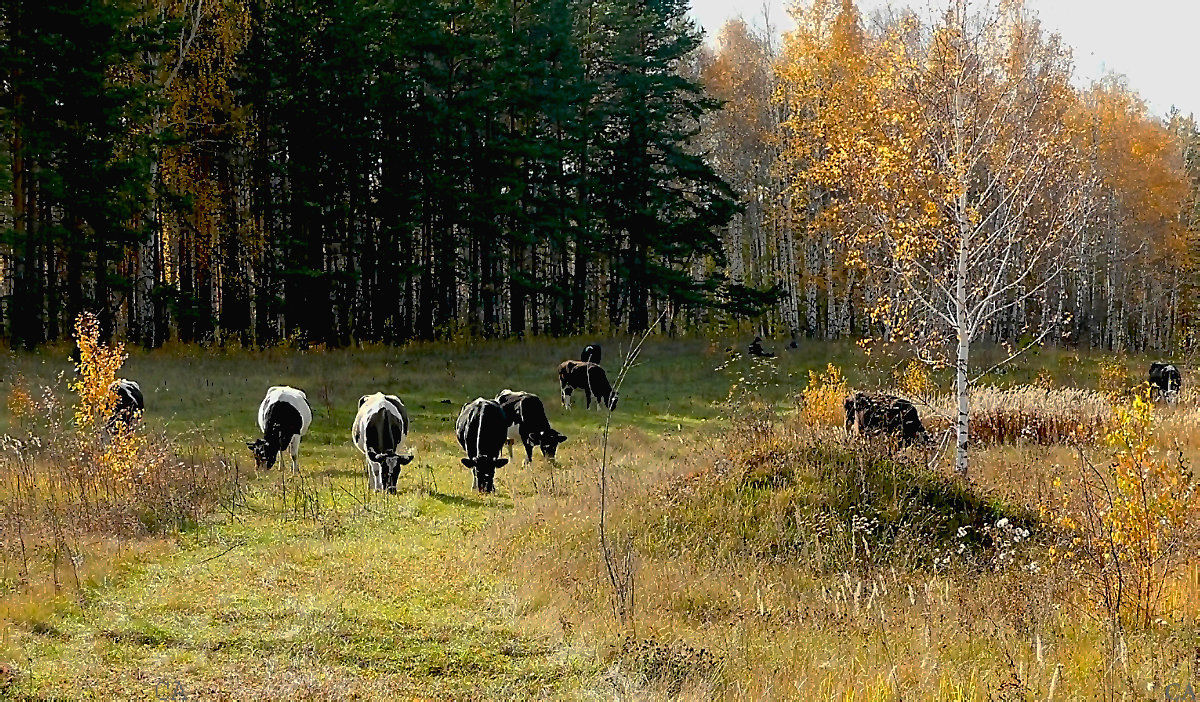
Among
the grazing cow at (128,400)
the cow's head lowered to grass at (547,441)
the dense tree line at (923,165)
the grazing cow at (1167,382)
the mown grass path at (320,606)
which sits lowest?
the mown grass path at (320,606)

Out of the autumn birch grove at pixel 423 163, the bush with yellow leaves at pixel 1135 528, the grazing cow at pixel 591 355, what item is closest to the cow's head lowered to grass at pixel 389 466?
the bush with yellow leaves at pixel 1135 528

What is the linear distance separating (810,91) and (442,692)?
30.4m

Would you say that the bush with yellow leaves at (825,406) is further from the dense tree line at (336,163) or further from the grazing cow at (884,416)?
the dense tree line at (336,163)

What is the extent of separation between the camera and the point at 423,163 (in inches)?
1283

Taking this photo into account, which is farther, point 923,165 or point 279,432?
point 279,432

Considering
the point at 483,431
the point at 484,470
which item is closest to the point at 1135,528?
the point at 484,470

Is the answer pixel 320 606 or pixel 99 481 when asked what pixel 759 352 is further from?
pixel 320 606

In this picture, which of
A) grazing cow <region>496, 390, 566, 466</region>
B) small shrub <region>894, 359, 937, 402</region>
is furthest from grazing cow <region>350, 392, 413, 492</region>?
small shrub <region>894, 359, 937, 402</region>

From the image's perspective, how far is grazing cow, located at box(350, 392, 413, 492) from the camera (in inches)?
495

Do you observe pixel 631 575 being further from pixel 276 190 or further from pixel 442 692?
pixel 276 190

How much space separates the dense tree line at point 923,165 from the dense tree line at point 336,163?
3.15 meters

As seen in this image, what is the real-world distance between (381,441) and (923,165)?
790 cm

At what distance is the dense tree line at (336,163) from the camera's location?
83.0ft

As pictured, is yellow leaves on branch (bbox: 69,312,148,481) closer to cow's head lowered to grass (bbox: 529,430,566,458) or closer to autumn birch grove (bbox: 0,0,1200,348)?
cow's head lowered to grass (bbox: 529,430,566,458)
